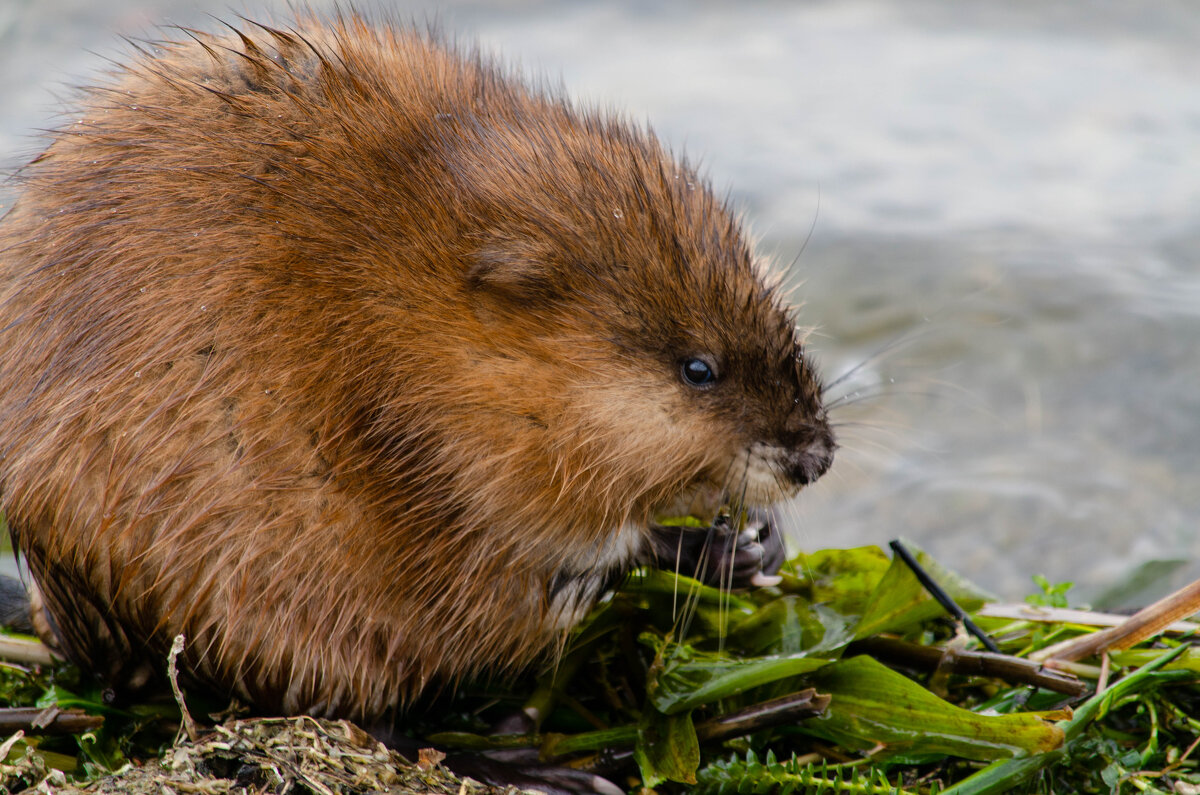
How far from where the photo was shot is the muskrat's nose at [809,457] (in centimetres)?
311

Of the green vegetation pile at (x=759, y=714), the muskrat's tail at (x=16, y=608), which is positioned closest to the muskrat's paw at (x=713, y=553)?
the green vegetation pile at (x=759, y=714)

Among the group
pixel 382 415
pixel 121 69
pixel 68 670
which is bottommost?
pixel 68 670

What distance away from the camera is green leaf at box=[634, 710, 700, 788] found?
115 inches

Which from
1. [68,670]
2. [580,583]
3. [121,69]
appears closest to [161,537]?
[68,670]

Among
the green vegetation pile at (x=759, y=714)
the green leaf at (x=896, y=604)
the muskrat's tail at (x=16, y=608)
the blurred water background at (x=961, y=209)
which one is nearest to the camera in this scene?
the green vegetation pile at (x=759, y=714)

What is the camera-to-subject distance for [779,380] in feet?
10.2

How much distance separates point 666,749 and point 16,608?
192cm

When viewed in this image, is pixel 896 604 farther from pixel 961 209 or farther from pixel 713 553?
pixel 961 209

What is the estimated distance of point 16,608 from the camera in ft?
11.7

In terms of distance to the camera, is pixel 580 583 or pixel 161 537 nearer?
pixel 161 537

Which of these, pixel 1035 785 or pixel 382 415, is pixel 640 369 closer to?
pixel 382 415

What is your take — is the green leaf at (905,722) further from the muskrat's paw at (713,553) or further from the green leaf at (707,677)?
the muskrat's paw at (713,553)

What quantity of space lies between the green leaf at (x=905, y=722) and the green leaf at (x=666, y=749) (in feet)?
1.08

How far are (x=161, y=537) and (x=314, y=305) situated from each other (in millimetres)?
605
